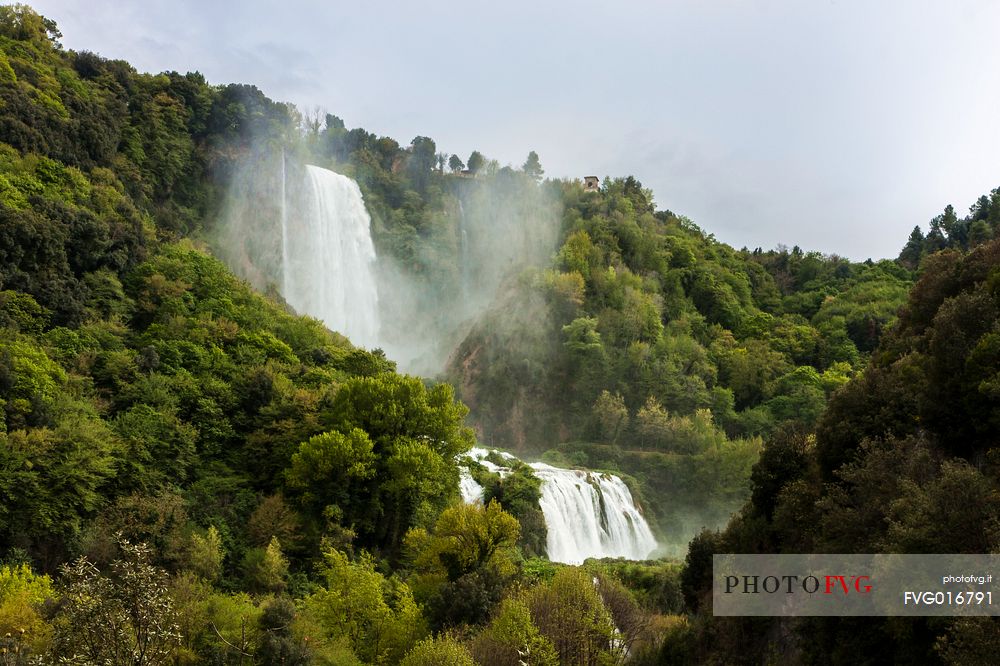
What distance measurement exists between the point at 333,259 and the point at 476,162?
36.3 m

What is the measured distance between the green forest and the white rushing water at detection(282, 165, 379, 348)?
4.96 meters

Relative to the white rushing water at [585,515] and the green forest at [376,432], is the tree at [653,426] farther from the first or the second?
the white rushing water at [585,515]

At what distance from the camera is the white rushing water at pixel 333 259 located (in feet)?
237

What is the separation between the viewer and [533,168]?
102 m

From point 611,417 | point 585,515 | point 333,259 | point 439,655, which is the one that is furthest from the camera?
point 333,259

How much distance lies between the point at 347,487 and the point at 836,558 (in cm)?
2447

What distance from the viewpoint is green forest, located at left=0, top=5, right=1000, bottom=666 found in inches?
799

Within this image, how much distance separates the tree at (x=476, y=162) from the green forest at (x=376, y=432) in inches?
731

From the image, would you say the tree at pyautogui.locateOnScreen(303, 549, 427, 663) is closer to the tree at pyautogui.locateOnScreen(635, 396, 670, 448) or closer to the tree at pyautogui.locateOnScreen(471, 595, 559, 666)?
the tree at pyautogui.locateOnScreen(471, 595, 559, 666)

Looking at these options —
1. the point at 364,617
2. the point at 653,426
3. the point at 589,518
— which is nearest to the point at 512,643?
the point at 364,617

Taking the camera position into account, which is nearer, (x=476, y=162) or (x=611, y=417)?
(x=611, y=417)

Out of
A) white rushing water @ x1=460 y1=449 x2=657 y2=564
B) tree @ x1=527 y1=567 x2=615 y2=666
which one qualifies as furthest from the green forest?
white rushing water @ x1=460 y1=449 x2=657 y2=564

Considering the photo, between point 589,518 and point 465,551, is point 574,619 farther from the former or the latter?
point 589,518

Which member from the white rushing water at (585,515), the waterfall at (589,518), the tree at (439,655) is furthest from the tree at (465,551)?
the waterfall at (589,518)
